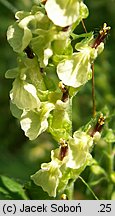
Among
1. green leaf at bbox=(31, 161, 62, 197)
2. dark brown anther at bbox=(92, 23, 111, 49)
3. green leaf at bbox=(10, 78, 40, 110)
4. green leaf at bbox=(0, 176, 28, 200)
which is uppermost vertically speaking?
dark brown anther at bbox=(92, 23, 111, 49)

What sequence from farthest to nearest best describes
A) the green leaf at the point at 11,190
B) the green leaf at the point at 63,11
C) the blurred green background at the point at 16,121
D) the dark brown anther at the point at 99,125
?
the blurred green background at the point at 16,121 → the green leaf at the point at 11,190 → the dark brown anther at the point at 99,125 → the green leaf at the point at 63,11

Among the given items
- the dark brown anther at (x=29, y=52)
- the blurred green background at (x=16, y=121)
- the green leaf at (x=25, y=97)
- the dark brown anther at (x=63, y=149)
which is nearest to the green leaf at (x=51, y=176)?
the dark brown anther at (x=63, y=149)

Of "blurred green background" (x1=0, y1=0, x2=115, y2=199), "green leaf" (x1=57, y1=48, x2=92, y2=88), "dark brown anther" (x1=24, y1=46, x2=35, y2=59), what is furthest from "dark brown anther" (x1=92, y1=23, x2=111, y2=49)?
"blurred green background" (x1=0, y1=0, x2=115, y2=199)

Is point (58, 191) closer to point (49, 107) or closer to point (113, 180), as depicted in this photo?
point (49, 107)

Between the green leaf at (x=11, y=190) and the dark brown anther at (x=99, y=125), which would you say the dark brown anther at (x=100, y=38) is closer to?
the dark brown anther at (x=99, y=125)

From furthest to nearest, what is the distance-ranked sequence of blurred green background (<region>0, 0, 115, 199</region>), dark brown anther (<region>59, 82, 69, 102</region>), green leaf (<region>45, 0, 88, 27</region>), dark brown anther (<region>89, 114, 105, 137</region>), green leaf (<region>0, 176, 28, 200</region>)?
blurred green background (<region>0, 0, 115, 199</region>) → green leaf (<region>0, 176, 28, 200</region>) → dark brown anther (<region>89, 114, 105, 137</region>) → dark brown anther (<region>59, 82, 69, 102</region>) → green leaf (<region>45, 0, 88, 27</region>)

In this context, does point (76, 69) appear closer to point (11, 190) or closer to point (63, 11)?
point (63, 11)

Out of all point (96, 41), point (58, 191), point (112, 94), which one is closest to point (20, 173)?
point (112, 94)

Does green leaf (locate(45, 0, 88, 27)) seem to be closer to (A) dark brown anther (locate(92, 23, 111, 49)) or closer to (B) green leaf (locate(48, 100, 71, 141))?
(A) dark brown anther (locate(92, 23, 111, 49))
